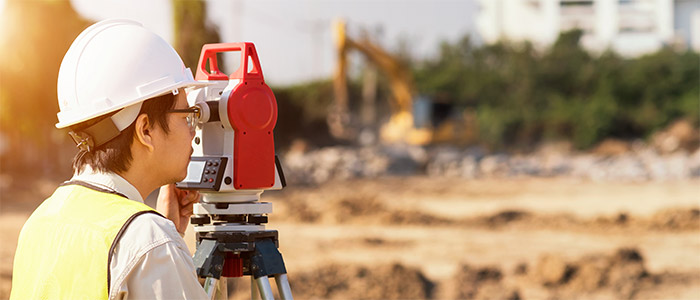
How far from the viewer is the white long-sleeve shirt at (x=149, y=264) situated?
39.2 inches

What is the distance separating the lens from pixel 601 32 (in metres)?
41.7

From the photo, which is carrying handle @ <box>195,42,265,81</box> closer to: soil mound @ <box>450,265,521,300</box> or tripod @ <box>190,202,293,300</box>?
tripod @ <box>190,202,293,300</box>

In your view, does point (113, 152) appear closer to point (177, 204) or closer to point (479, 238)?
point (177, 204)

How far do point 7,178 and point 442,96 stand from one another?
16.7 metres

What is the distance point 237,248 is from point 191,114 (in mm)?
341

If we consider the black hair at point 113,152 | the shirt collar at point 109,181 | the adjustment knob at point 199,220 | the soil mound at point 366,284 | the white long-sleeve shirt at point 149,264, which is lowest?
the soil mound at point 366,284

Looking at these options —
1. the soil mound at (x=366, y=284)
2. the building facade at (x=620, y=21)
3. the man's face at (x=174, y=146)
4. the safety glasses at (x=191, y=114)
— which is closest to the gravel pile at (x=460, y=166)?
the soil mound at (x=366, y=284)

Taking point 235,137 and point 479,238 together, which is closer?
point 235,137

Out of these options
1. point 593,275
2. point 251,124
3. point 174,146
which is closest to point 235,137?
point 251,124

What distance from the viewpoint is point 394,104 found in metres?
23.6

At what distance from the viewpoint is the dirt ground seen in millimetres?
6188

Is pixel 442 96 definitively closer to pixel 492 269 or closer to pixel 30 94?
pixel 30 94

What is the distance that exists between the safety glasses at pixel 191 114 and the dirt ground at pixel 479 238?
14.6ft

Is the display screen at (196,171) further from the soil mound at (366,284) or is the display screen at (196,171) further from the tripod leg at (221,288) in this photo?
the soil mound at (366,284)
